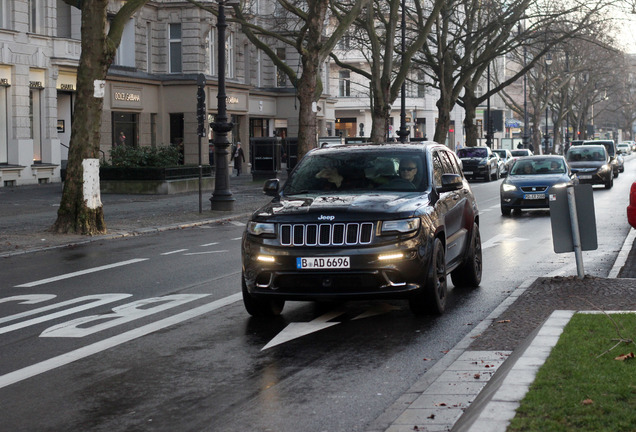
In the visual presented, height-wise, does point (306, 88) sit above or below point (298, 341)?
above

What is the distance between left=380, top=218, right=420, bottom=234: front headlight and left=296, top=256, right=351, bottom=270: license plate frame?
0.44 metres

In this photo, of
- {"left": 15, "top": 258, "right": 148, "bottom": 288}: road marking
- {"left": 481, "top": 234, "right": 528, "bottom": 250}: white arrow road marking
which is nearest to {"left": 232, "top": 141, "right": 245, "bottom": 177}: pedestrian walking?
{"left": 481, "top": 234, "right": 528, "bottom": 250}: white arrow road marking

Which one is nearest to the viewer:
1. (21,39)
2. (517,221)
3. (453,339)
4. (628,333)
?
(628,333)

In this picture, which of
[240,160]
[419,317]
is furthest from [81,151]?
[240,160]

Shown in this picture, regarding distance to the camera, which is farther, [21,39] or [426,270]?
[21,39]

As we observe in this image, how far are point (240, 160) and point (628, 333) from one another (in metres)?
48.1

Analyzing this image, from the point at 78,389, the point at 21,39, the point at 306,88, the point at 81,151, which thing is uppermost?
the point at 21,39

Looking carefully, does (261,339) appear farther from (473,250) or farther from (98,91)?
(98,91)

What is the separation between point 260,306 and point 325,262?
3.58 feet

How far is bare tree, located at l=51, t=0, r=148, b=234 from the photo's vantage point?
803 inches

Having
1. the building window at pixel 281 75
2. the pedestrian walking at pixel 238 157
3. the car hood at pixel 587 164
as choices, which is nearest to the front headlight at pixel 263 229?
the car hood at pixel 587 164

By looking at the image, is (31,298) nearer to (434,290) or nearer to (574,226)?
(434,290)

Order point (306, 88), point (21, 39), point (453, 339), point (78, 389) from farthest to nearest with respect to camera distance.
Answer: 1. point (21, 39)
2. point (306, 88)
3. point (453, 339)
4. point (78, 389)

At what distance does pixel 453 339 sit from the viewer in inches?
362
